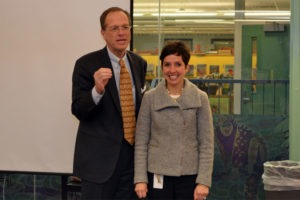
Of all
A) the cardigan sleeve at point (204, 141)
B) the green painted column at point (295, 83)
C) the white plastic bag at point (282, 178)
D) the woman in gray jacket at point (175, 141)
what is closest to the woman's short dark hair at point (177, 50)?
the woman in gray jacket at point (175, 141)

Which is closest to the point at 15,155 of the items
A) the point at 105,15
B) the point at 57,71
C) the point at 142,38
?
the point at 57,71

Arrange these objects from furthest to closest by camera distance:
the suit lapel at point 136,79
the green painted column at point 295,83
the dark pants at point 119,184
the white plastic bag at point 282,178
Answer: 1. the green painted column at point 295,83
2. the white plastic bag at point 282,178
3. the suit lapel at point 136,79
4. the dark pants at point 119,184

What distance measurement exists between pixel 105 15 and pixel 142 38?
157 cm

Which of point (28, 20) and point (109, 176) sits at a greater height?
point (28, 20)

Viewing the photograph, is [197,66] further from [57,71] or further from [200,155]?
[200,155]

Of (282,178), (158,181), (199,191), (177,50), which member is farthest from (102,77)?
(282,178)

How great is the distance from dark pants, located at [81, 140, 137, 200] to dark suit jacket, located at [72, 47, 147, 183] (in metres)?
0.04

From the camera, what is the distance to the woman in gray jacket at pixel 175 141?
2221 millimetres

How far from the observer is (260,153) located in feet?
12.7

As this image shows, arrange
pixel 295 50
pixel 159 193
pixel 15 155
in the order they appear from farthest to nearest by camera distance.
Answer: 1. pixel 15 155
2. pixel 295 50
3. pixel 159 193

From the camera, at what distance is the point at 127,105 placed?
2.39 m

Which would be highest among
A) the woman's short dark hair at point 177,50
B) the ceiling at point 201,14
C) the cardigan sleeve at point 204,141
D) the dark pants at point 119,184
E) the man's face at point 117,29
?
the ceiling at point 201,14

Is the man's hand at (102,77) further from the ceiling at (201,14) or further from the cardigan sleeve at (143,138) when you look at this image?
the ceiling at (201,14)

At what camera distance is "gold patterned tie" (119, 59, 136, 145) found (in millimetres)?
2363
